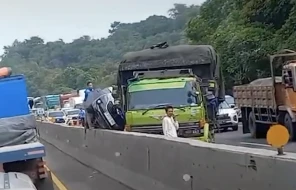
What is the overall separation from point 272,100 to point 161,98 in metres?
8.91

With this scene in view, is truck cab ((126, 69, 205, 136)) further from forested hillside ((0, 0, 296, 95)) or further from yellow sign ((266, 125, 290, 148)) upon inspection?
forested hillside ((0, 0, 296, 95))

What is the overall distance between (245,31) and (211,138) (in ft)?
88.6

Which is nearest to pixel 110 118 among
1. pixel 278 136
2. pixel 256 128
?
pixel 256 128

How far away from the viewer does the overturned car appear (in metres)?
23.6

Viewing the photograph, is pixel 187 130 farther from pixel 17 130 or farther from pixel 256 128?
pixel 256 128

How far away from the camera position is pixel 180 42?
329 ft

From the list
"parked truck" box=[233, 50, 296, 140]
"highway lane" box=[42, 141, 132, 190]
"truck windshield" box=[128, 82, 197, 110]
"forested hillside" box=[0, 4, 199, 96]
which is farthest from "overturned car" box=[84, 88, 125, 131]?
"forested hillside" box=[0, 4, 199, 96]

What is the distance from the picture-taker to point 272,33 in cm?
4516

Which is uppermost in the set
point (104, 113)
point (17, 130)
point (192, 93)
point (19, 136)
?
point (192, 93)

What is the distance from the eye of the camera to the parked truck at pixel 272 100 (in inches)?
1064

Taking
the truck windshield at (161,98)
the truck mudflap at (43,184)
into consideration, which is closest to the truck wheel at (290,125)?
the truck windshield at (161,98)

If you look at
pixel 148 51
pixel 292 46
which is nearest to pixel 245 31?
pixel 292 46

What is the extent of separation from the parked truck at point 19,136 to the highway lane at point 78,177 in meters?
1.54

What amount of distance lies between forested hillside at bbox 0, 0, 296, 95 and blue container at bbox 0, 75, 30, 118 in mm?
24421
